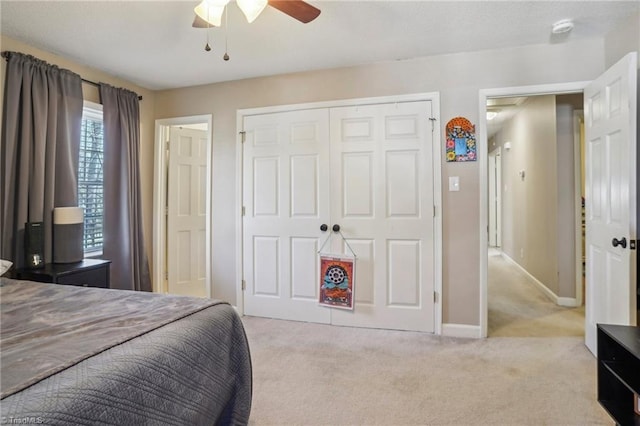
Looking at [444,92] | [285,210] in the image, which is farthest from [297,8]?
[285,210]

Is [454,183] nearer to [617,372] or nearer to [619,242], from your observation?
[619,242]

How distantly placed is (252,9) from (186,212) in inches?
111

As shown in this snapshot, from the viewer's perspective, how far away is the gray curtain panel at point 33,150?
94.3 inches

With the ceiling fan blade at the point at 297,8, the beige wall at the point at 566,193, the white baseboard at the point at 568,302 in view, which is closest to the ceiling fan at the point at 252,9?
the ceiling fan blade at the point at 297,8

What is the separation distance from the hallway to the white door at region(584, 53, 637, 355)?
441 millimetres

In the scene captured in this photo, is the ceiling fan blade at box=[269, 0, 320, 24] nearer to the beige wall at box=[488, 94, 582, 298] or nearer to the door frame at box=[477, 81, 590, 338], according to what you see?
the door frame at box=[477, 81, 590, 338]

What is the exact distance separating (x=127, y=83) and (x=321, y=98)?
2006 mm

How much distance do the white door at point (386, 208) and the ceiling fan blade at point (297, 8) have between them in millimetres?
1314

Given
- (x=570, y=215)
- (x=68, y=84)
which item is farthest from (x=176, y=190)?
(x=570, y=215)

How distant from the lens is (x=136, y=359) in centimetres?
97

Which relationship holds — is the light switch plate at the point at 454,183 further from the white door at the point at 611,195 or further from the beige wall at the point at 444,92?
the white door at the point at 611,195

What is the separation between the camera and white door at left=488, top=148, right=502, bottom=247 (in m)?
6.89

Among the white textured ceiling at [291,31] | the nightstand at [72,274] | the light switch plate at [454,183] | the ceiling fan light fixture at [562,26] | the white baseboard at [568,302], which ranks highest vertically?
the white textured ceiling at [291,31]

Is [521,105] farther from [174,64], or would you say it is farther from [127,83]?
[127,83]
